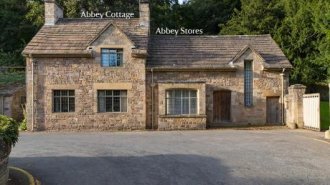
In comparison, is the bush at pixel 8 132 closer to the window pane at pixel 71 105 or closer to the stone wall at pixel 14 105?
the window pane at pixel 71 105

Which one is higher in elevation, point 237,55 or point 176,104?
point 237,55

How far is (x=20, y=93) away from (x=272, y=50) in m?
19.8

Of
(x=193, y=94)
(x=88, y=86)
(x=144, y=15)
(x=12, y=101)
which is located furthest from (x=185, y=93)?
(x=12, y=101)

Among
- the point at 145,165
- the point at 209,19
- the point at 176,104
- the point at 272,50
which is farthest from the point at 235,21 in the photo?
the point at 145,165

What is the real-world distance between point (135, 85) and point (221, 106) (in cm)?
590

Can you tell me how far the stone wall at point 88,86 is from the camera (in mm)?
27500

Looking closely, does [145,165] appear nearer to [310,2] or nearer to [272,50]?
[272,50]

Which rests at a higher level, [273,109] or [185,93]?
[185,93]

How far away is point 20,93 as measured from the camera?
34906 mm

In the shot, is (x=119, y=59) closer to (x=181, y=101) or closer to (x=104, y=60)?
(x=104, y=60)

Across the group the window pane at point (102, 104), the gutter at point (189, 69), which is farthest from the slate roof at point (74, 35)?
the window pane at point (102, 104)

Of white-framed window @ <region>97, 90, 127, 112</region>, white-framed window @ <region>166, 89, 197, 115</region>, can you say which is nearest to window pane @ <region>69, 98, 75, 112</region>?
white-framed window @ <region>97, 90, 127, 112</region>

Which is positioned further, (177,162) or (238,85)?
(238,85)

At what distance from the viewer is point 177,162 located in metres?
13.2
